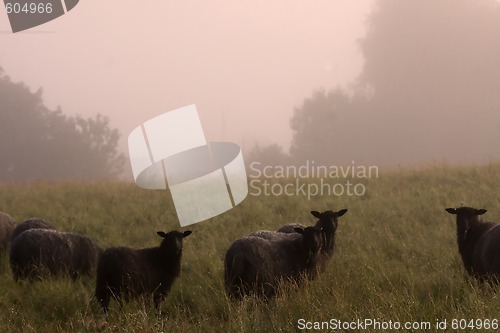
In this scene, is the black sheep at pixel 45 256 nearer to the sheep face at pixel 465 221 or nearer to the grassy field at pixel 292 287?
the grassy field at pixel 292 287

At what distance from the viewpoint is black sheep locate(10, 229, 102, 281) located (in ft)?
28.3

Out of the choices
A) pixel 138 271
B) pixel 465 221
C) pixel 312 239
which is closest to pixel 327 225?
pixel 312 239

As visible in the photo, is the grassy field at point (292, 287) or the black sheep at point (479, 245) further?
the black sheep at point (479, 245)

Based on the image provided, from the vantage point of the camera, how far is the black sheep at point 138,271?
23.3ft

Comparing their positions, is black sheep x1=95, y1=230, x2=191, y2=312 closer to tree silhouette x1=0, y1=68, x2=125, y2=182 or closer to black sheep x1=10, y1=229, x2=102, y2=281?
black sheep x1=10, y1=229, x2=102, y2=281

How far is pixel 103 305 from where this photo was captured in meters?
7.28

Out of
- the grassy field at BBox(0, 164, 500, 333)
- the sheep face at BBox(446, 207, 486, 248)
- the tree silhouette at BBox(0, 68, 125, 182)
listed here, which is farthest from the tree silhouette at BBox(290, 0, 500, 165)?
the sheep face at BBox(446, 207, 486, 248)

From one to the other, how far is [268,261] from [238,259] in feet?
1.50

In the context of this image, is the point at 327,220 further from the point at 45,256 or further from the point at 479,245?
the point at 45,256

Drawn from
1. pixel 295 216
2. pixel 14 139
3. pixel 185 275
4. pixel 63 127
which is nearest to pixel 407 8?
A: pixel 63 127

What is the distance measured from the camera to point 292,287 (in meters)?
7.20

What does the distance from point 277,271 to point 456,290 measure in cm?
248

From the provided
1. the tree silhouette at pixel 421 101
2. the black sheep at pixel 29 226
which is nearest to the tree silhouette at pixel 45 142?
the tree silhouette at pixel 421 101

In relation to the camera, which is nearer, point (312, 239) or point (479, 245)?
point (479, 245)
